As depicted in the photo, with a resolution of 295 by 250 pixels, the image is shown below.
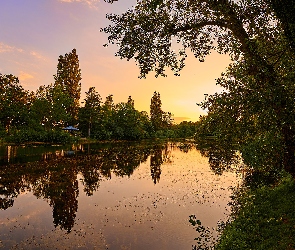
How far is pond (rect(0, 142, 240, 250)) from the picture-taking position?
11516 millimetres

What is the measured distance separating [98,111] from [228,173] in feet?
196

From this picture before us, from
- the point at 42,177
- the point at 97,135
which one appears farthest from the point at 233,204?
the point at 97,135

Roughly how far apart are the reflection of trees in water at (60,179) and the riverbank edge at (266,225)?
7.84 metres

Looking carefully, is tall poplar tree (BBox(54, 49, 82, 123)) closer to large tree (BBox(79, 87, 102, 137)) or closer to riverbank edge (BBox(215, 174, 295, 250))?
large tree (BBox(79, 87, 102, 137))

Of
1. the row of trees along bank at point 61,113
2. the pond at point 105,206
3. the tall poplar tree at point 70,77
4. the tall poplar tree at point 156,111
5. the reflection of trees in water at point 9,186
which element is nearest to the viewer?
the pond at point 105,206

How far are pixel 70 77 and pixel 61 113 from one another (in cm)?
1415

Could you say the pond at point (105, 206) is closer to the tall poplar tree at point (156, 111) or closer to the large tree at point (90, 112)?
the large tree at point (90, 112)

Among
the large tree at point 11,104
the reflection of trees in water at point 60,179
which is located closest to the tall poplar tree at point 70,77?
the large tree at point 11,104

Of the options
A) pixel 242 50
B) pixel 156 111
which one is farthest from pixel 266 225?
pixel 156 111

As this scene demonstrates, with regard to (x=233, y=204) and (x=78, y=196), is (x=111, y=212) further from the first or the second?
(x=233, y=204)

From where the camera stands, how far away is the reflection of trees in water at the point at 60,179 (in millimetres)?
15898

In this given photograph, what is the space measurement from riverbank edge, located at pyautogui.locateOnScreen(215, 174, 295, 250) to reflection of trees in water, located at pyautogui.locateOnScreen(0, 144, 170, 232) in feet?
25.7

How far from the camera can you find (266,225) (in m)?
10.5

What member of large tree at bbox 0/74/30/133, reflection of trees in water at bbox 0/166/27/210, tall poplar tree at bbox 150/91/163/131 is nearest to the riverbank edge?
reflection of trees in water at bbox 0/166/27/210
